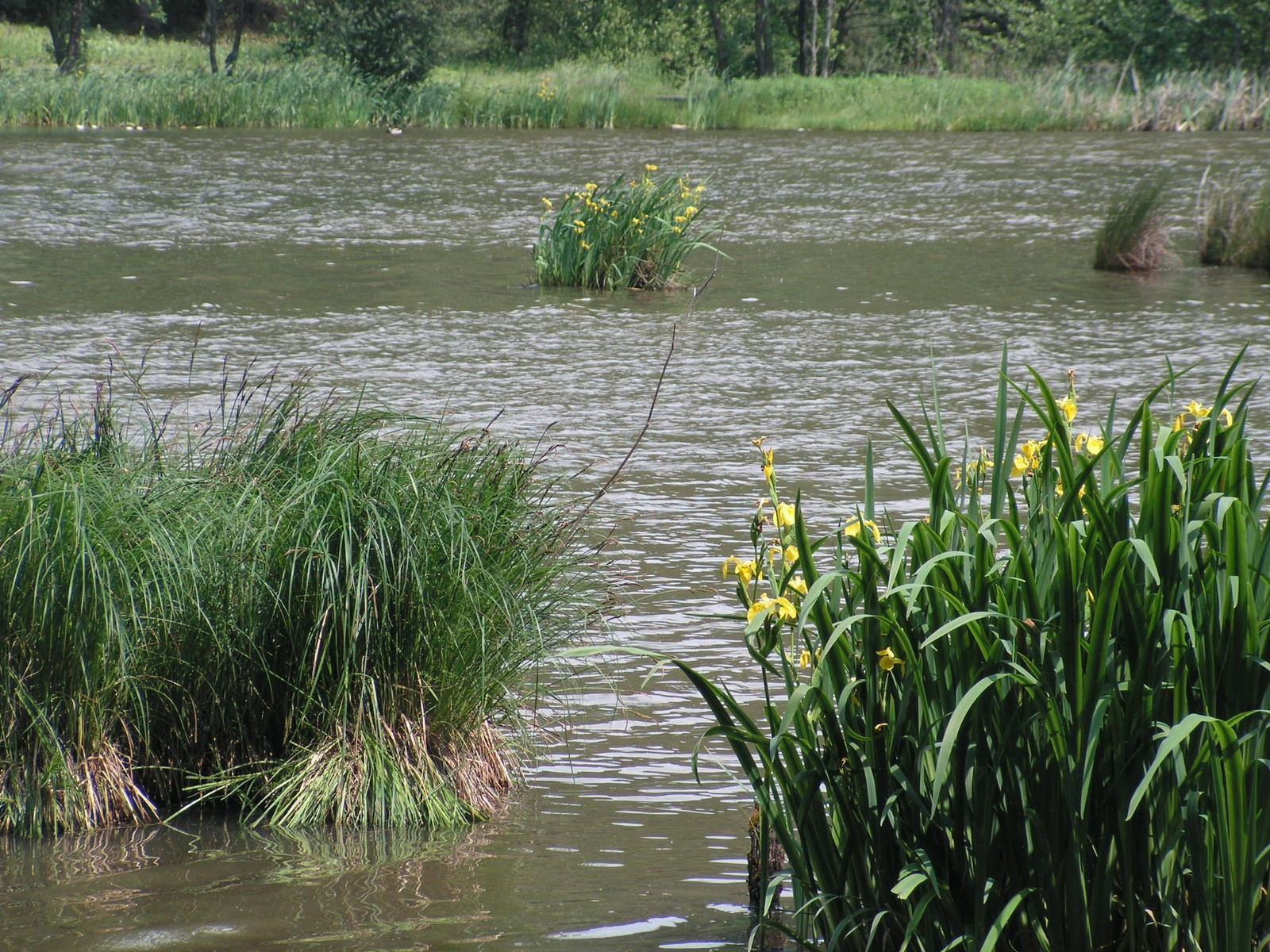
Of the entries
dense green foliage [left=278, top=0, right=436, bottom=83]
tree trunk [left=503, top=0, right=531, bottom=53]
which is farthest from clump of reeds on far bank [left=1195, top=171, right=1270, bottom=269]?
tree trunk [left=503, top=0, right=531, bottom=53]

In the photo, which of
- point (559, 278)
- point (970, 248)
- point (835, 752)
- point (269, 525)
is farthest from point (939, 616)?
point (970, 248)

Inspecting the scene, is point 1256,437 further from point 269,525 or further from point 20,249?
point 20,249

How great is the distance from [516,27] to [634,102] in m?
30.0

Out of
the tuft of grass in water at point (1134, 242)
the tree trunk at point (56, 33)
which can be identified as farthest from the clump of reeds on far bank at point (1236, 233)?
the tree trunk at point (56, 33)

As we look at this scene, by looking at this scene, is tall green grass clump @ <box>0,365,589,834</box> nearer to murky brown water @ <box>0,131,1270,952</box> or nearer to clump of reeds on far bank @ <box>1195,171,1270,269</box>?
murky brown water @ <box>0,131,1270,952</box>

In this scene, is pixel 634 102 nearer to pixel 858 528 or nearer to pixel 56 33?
pixel 56 33

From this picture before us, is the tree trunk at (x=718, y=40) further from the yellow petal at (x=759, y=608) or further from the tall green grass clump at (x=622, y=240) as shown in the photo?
the yellow petal at (x=759, y=608)

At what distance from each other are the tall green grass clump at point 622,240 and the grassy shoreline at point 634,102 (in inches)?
712

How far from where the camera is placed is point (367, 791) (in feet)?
11.4

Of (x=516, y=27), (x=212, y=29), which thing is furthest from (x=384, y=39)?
(x=516, y=27)

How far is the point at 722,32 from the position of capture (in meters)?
51.7

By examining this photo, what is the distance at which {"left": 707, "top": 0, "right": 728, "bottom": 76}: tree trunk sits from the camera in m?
51.2

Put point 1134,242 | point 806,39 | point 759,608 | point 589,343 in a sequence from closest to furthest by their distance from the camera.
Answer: point 759,608 → point 589,343 → point 1134,242 → point 806,39

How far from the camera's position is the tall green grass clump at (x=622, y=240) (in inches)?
492
